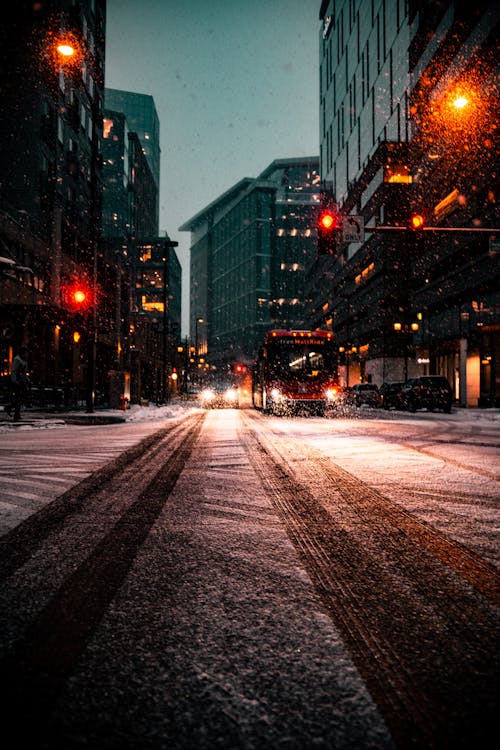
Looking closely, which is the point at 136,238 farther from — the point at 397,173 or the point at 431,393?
the point at 431,393

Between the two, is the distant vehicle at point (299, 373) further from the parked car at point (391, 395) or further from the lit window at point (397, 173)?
the lit window at point (397, 173)

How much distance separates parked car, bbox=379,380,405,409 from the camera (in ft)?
103

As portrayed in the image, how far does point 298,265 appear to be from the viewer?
146 meters

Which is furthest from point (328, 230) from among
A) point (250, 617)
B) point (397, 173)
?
point (397, 173)

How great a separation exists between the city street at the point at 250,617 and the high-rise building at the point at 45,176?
2574 cm

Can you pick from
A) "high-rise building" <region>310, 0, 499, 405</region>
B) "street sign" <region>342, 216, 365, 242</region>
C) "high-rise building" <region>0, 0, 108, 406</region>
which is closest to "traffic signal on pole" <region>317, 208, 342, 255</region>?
"street sign" <region>342, 216, 365, 242</region>

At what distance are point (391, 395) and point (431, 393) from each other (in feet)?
13.9

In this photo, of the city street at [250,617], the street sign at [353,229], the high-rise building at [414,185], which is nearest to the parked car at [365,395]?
the high-rise building at [414,185]

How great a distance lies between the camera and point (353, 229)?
15.7 meters

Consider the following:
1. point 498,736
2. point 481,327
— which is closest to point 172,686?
point 498,736

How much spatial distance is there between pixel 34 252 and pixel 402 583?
32.8 m

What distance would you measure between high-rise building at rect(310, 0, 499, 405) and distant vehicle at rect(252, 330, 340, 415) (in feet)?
4.73

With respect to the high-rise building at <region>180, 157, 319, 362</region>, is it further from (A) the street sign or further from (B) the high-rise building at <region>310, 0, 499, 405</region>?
(A) the street sign

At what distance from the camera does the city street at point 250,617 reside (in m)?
1.52
